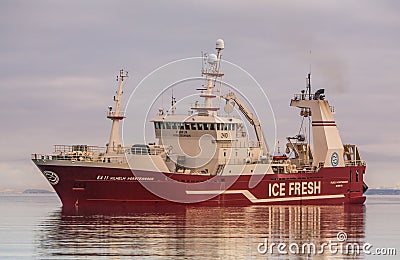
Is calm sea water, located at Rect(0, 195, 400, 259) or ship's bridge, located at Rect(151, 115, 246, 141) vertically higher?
ship's bridge, located at Rect(151, 115, 246, 141)

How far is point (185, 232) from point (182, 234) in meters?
1.10

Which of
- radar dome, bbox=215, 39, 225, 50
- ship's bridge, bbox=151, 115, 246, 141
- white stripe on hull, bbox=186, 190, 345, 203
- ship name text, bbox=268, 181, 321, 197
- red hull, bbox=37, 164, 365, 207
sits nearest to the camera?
red hull, bbox=37, 164, 365, 207

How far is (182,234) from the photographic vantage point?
39.3 meters

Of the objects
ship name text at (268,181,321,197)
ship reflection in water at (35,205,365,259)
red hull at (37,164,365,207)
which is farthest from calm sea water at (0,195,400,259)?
ship name text at (268,181,321,197)

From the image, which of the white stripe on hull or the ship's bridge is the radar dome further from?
the white stripe on hull

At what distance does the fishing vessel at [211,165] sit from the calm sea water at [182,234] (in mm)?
2719

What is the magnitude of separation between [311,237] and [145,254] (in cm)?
1075

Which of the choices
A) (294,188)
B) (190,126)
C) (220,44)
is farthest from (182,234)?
(294,188)

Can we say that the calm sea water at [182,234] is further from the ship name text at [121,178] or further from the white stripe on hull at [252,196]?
the white stripe on hull at [252,196]

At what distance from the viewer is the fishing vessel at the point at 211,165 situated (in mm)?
57594

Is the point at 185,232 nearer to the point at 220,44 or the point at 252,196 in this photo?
the point at 252,196

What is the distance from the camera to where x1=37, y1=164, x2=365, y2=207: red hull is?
5738 centimetres

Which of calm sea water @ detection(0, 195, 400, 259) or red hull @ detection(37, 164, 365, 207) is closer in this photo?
calm sea water @ detection(0, 195, 400, 259)

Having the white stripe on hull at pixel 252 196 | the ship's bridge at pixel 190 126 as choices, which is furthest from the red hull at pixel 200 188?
the ship's bridge at pixel 190 126
